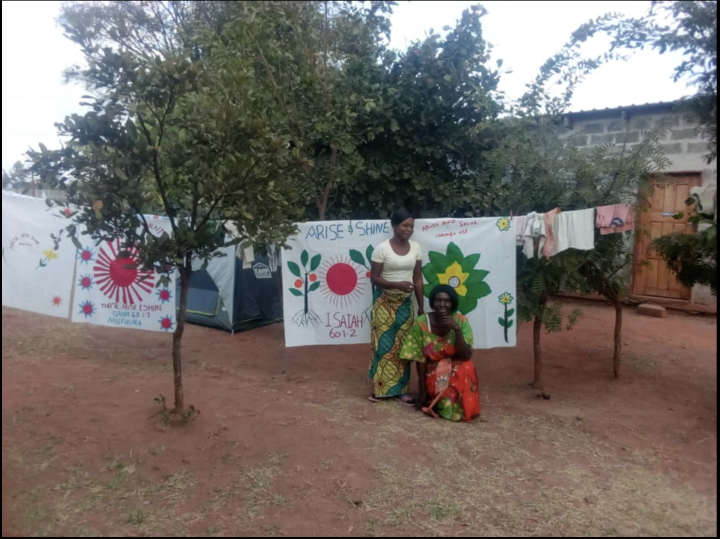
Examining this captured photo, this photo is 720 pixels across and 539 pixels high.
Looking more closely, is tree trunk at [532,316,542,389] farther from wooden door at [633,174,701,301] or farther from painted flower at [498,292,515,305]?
wooden door at [633,174,701,301]

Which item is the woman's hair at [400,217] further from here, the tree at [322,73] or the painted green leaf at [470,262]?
the tree at [322,73]

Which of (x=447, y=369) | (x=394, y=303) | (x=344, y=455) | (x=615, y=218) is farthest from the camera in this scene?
(x=394, y=303)

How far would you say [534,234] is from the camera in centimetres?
470

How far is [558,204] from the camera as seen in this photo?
16.1ft

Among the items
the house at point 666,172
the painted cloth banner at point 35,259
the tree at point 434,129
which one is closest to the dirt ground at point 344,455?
the painted cloth banner at point 35,259

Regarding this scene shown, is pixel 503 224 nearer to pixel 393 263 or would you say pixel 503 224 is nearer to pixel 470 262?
pixel 470 262

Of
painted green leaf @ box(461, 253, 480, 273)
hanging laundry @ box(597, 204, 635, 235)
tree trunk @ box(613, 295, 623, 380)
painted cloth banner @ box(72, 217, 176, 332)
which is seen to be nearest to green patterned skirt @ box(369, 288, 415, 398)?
painted green leaf @ box(461, 253, 480, 273)

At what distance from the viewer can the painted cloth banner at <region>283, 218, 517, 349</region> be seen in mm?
5074

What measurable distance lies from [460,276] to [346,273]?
1019 mm

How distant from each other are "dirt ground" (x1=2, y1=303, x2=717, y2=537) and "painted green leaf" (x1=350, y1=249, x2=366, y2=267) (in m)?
1.16

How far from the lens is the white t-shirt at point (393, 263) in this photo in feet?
15.5

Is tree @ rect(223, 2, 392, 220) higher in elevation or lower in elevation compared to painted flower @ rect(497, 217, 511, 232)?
higher

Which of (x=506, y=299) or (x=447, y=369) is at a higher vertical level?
(x=506, y=299)

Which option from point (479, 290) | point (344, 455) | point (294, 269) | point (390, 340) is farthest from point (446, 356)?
point (294, 269)
